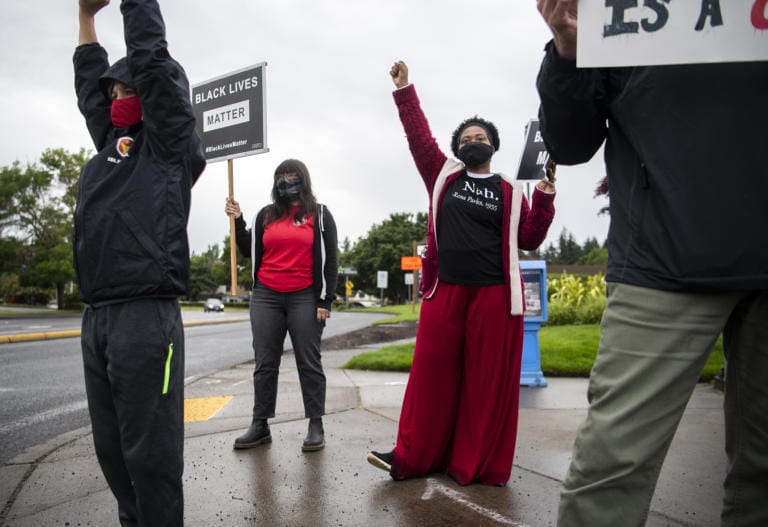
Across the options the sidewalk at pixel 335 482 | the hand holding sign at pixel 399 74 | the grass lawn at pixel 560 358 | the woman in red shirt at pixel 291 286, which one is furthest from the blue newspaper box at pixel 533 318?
the hand holding sign at pixel 399 74

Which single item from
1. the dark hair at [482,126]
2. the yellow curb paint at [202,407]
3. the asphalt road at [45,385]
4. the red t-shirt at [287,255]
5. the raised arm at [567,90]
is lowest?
the asphalt road at [45,385]

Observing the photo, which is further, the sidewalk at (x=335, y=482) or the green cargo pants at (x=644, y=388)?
the sidewalk at (x=335, y=482)

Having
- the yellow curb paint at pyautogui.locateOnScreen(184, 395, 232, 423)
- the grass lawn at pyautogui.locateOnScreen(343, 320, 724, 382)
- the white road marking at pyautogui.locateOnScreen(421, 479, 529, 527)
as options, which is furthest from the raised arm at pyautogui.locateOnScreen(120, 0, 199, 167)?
the grass lawn at pyautogui.locateOnScreen(343, 320, 724, 382)

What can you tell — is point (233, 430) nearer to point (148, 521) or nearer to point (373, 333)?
point (148, 521)

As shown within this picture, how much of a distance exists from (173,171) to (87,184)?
32cm

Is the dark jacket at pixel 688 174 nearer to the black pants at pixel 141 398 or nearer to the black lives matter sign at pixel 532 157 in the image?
the black pants at pixel 141 398

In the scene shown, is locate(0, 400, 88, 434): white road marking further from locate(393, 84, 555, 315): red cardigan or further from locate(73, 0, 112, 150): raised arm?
locate(393, 84, 555, 315): red cardigan

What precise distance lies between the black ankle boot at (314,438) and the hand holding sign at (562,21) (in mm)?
2786

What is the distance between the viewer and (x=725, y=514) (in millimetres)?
1593

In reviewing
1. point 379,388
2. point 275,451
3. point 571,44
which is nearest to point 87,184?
point 571,44

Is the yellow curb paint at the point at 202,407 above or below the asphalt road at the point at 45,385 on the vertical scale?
above

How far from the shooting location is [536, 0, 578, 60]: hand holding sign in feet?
4.87

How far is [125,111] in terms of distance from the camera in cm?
211

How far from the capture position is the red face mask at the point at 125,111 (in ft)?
6.91
